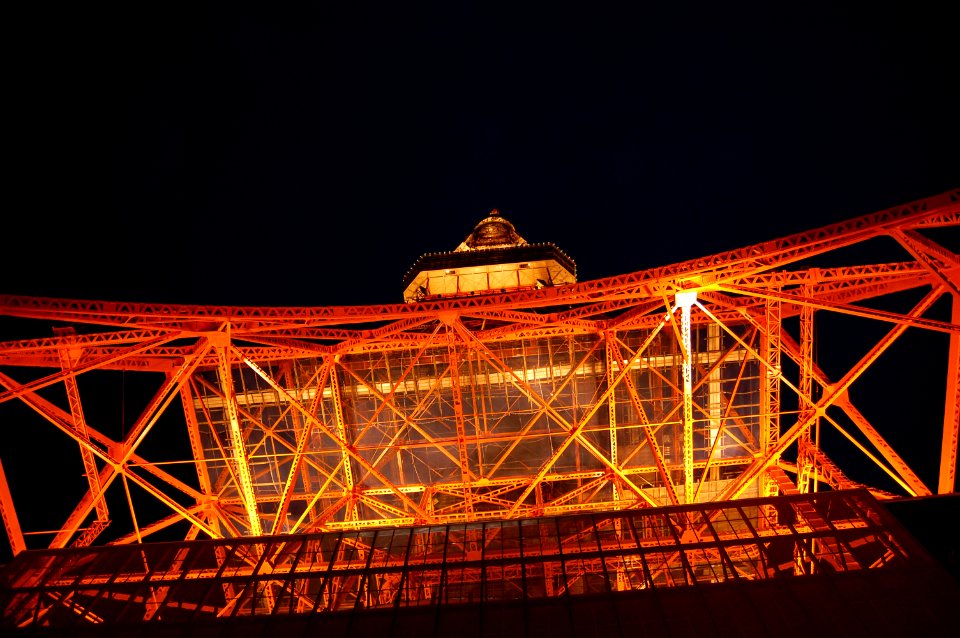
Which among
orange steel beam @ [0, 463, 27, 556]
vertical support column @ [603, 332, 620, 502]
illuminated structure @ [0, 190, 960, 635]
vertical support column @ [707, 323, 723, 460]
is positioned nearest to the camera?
illuminated structure @ [0, 190, 960, 635]

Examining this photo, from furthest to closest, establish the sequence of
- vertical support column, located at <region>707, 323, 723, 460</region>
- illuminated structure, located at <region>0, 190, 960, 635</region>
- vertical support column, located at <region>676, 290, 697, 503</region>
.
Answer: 1. vertical support column, located at <region>707, 323, 723, 460</region>
2. vertical support column, located at <region>676, 290, 697, 503</region>
3. illuminated structure, located at <region>0, 190, 960, 635</region>

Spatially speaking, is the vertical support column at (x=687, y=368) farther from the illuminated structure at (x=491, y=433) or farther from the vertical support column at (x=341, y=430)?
the vertical support column at (x=341, y=430)

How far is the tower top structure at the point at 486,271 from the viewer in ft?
102

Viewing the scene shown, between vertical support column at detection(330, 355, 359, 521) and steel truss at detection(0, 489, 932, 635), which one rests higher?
vertical support column at detection(330, 355, 359, 521)

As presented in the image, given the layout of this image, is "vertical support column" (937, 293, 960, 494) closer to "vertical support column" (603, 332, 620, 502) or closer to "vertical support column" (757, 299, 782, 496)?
"vertical support column" (757, 299, 782, 496)

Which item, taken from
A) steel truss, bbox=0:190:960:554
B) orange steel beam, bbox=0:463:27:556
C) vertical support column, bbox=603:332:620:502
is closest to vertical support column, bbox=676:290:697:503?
steel truss, bbox=0:190:960:554

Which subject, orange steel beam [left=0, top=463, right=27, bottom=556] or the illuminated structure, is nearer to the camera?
the illuminated structure

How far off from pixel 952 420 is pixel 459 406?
44.5 feet

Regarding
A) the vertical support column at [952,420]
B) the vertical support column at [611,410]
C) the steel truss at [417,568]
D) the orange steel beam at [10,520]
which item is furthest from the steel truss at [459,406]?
the steel truss at [417,568]

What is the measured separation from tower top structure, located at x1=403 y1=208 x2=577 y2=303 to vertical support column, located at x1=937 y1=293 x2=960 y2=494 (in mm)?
19878

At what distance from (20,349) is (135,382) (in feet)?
42.0

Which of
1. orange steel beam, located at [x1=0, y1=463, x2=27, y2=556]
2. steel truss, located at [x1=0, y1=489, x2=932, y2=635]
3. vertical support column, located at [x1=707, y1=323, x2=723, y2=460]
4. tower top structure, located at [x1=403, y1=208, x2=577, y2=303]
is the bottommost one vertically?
steel truss, located at [x1=0, y1=489, x2=932, y2=635]

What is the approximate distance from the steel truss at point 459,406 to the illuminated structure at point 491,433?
0.12m

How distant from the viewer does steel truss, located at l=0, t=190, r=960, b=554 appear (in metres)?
15.1
